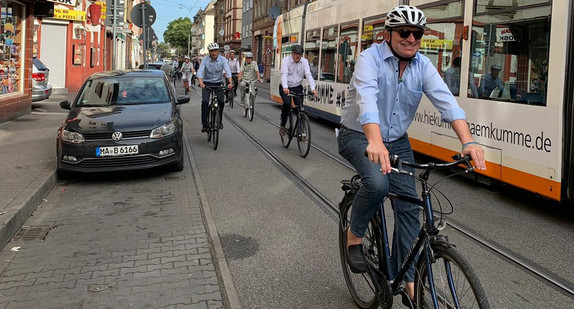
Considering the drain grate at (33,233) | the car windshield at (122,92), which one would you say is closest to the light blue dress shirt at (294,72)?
the car windshield at (122,92)

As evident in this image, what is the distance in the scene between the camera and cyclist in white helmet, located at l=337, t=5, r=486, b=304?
3.01 meters

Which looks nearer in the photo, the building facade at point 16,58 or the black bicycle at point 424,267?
the black bicycle at point 424,267

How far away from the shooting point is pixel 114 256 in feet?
15.0

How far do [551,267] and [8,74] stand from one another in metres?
12.7

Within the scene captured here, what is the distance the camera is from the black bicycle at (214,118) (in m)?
10.0

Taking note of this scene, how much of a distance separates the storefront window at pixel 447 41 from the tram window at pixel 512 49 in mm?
360

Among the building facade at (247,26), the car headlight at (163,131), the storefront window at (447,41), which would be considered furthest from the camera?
the building facade at (247,26)

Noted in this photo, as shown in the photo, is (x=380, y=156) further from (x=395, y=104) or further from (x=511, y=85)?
(x=511, y=85)

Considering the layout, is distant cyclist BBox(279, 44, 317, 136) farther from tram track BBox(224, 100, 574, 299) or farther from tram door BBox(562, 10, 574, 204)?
tram door BBox(562, 10, 574, 204)

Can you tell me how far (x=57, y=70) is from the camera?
77.9ft

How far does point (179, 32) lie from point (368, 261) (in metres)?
136

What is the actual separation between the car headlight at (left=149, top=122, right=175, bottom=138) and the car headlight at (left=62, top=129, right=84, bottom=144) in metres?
0.91

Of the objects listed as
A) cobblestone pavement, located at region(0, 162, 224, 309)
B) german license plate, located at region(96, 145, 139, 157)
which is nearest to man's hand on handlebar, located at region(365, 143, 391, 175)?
cobblestone pavement, located at region(0, 162, 224, 309)

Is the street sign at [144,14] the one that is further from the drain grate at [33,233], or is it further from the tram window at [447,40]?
the drain grate at [33,233]
